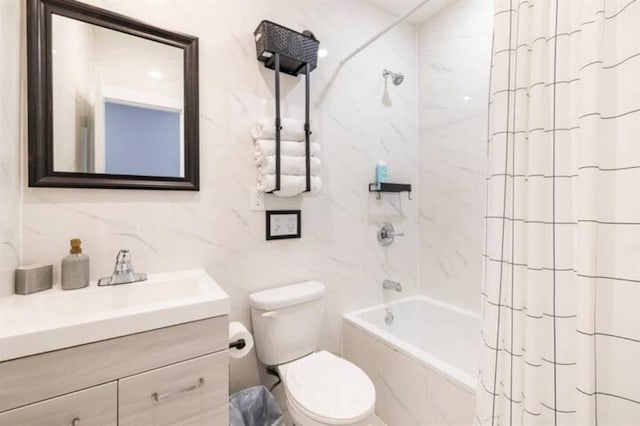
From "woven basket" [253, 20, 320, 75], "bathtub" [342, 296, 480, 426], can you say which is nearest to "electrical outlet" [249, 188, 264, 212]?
"woven basket" [253, 20, 320, 75]

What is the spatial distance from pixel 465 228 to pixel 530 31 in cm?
141

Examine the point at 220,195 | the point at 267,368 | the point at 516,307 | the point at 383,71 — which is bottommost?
the point at 267,368

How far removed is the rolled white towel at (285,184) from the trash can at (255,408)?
104 centimetres

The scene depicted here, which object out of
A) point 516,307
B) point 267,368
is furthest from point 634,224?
point 267,368

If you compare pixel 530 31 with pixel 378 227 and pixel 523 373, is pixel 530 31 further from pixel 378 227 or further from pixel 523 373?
pixel 378 227

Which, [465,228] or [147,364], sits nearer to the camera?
[147,364]

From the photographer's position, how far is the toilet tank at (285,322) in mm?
1465

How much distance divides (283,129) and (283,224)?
0.54 metres

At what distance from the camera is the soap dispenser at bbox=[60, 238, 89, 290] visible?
1.10 metres

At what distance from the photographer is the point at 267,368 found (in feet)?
5.25

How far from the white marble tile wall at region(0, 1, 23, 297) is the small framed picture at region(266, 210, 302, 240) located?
1.02 m

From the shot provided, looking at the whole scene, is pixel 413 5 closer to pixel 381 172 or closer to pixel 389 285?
pixel 381 172

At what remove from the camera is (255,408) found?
1.43 metres

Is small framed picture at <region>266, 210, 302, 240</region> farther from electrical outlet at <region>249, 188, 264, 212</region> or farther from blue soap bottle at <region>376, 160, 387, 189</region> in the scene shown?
blue soap bottle at <region>376, 160, 387, 189</region>
